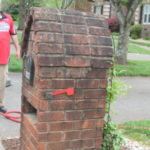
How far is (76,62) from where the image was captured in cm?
330

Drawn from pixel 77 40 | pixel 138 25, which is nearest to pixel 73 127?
pixel 77 40

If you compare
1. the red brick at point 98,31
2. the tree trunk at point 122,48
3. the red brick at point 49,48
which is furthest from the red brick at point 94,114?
the tree trunk at point 122,48

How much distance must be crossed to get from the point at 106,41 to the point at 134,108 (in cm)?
419

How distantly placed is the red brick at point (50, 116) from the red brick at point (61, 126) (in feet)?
0.16

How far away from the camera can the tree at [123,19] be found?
12.9 meters

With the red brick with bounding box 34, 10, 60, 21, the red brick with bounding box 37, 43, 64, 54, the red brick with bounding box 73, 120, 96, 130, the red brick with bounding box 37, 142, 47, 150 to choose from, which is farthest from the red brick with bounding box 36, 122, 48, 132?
the red brick with bounding box 34, 10, 60, 21

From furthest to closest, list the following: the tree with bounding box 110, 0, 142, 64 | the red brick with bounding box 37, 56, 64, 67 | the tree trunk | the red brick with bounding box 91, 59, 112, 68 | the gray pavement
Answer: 1. the tree trunk
2. the tree with bounding box 110, 0, 142, 64
3. the gray pavement
4. the red brick with bounding box 91, 59, 112, 68
5. the red brick with bounding box 37, 56, 64, 67

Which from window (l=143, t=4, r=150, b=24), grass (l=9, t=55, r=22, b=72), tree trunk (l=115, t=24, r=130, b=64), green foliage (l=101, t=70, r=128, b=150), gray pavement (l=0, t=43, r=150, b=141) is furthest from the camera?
window (l=143, t=4, r=150, b=24)

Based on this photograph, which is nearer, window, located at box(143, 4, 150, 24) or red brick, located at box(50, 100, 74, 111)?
red brick, located at box(50, 100, 74, 111)

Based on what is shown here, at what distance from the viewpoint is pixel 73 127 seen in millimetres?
3404

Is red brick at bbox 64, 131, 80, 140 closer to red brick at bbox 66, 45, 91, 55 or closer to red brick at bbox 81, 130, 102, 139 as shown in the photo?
red brick at bbox 81, 130, 102, 139

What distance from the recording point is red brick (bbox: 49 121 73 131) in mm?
3303

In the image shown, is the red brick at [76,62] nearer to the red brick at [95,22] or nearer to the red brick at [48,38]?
the red brick at [48,38]

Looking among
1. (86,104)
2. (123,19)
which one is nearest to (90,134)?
(86,104)
